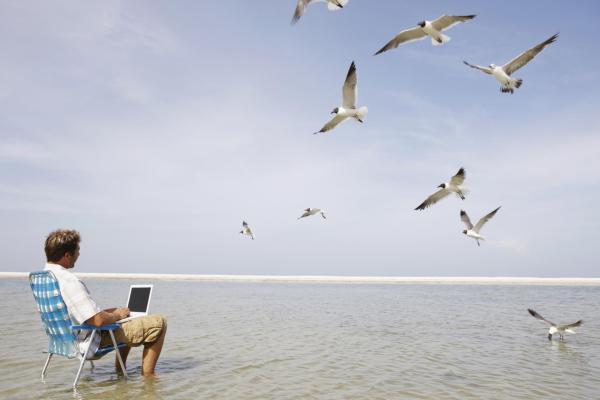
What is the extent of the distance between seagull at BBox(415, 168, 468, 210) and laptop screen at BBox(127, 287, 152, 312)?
755 cm

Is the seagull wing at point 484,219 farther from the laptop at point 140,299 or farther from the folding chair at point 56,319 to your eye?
the folding chair at point 56,319

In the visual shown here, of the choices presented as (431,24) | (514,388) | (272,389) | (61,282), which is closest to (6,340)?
(61,282)

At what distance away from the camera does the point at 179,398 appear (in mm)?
5422

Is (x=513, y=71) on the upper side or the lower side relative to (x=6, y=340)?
upper

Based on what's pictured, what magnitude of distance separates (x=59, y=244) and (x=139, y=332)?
1.48 metres

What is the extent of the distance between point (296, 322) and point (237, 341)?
391 cm

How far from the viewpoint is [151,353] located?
19.9 feet

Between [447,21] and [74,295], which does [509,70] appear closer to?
[447,21]

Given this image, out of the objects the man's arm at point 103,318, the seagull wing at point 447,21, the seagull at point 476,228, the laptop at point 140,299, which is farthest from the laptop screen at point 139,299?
the seagull at point 476,228

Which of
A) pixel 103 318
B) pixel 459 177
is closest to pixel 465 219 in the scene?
pixel 459 177

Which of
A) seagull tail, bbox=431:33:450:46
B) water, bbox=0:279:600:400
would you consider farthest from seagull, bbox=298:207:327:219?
seagull tail, bbox=431:33:450:46

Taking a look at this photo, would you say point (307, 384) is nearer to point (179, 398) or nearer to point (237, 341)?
point (179, 398)

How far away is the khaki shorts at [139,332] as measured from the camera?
5.69 meters

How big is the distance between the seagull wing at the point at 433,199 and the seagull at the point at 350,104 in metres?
2.78
